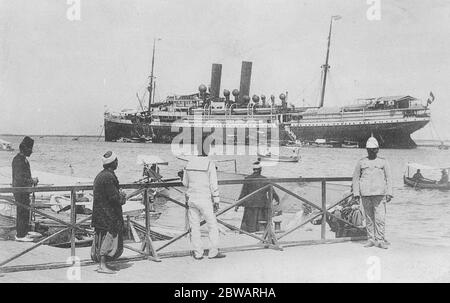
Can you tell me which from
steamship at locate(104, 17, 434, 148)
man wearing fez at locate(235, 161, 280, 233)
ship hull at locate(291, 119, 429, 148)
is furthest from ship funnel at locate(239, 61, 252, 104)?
man wearing fez at locate(235, 161, 280, 233)

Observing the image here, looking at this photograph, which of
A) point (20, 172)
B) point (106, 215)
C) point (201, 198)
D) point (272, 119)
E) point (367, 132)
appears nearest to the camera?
point (106, 215)

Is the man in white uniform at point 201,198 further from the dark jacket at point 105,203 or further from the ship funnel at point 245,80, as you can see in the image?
the ship funnel at point 245,80

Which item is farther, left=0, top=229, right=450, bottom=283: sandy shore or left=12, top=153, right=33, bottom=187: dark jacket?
left=12, top=153, right=33, bottom=187: dark jacket

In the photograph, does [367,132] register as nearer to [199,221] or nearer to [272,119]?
[272,119]

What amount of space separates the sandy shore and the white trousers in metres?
0.15

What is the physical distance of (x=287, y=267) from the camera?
556cm

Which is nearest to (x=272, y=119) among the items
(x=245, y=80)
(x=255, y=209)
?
(x=245, y=80)

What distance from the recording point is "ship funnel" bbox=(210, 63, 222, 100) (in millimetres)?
75812

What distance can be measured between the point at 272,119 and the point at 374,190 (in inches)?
2767

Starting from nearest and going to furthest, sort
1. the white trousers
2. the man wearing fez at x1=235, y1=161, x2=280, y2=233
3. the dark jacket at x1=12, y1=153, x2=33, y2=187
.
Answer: the white trousers
the dark jacket at x1=12, y1=153, x2=33, y2=187
the man wearing fez at x1=235, y1=161, x2=280, y2=233

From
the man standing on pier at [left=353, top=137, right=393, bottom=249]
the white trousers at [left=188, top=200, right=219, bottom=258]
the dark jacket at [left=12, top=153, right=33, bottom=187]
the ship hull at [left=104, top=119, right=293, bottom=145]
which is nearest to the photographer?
the white trousers at [left=188, top=200, right=219, bottom=258]

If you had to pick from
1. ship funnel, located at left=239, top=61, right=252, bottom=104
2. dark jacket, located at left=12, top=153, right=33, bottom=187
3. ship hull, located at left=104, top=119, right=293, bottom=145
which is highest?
ship funnel, located at left=239, top=61, right=252, bottom=104

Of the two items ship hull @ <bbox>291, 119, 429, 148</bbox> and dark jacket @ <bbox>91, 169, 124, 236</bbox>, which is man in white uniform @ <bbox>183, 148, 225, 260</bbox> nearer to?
dark jacket @ <bbox>91, 169, 124, 236</bbox>
